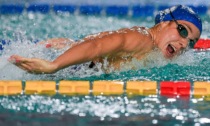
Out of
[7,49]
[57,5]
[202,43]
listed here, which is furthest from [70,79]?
[57,5]

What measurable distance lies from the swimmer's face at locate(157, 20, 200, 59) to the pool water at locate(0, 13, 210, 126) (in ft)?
0.23

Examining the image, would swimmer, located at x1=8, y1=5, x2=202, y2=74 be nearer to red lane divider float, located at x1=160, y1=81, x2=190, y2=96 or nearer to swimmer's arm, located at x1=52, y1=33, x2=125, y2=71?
swimmer's arm, located at x1=52, y1=33, x2=125, y2=71

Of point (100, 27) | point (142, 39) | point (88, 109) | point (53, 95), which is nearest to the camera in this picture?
point (88, 109)

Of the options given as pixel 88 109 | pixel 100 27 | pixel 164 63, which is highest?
pixel 100 27

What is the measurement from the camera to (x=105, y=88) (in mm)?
3256

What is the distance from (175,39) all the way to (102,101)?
782 millimetres

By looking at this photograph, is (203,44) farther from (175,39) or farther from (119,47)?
(119,47)

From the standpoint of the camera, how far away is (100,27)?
5.84 meters

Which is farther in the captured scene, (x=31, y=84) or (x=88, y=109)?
(x=31, y=84)

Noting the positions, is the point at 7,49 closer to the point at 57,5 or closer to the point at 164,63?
the point at 164,63

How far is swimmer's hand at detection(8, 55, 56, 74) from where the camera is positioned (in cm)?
303

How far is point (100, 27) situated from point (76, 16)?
0.43 metres

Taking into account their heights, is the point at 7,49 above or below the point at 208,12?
below

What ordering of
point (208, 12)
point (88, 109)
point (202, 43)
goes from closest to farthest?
point (88, 109)
point (202, 43)
point (208, 12)
